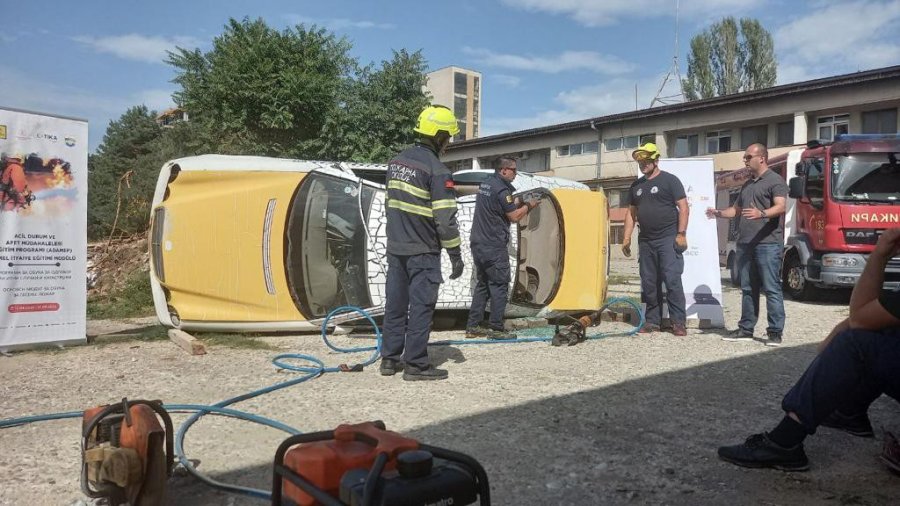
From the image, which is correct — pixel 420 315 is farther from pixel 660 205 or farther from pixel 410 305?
pixel 660 205

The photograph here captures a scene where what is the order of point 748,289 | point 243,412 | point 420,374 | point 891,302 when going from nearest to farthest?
point 891,302, point 243,412, point 420,374, point 748,289

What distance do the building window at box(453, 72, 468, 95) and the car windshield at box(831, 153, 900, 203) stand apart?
62.7 metres

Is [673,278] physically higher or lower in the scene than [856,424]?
higher

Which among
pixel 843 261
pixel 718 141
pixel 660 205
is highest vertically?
pixel 718 141

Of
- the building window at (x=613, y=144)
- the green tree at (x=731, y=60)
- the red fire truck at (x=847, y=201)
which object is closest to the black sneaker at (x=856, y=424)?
the red fire truck at (x=847, y=201)

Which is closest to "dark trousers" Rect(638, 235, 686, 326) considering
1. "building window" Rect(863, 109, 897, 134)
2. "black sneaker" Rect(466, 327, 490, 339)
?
"black sneaker" Rect(466, 327, 490, 339)

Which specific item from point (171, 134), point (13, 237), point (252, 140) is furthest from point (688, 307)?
point (171, 134)

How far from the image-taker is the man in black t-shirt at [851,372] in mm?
2646

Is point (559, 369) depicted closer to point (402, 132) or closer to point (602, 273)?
point (602, 273)

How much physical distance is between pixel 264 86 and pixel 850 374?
773 inches

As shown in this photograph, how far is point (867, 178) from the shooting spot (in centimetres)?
1009

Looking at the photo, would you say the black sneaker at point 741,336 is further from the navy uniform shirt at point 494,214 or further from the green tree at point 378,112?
the green tree at point 378,112

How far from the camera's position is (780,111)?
25828 millimetres

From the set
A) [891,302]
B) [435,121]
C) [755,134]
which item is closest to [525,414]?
[891,302]
